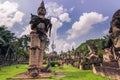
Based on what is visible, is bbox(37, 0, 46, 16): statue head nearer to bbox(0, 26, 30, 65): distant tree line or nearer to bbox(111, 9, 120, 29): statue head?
bbox(111, 9, 120, 29): statue head

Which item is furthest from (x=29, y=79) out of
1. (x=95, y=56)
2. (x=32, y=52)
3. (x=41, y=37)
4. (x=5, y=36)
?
(x=5, y=36)

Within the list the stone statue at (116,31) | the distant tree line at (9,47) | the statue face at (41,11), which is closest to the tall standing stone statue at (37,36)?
the statue face at (41,11)

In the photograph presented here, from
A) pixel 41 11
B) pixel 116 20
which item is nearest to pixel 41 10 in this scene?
pixel 41 11

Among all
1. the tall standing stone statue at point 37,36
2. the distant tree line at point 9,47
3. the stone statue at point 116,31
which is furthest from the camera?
the distant tree line at point 9,47

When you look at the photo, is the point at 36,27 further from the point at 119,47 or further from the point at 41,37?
the point at 119,47

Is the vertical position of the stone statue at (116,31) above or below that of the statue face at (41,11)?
below

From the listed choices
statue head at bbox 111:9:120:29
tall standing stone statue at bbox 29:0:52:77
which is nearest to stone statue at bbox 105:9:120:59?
statue head at bbox 111:9:120:29

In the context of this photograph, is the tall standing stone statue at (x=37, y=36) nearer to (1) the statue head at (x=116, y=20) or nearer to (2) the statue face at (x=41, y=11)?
(2) the statue face at (x=41, y=11)

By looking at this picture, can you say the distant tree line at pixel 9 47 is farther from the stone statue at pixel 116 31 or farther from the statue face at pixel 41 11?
the stone statue at pixel 116 31

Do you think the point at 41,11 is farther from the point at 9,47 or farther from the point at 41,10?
the point at 9,47

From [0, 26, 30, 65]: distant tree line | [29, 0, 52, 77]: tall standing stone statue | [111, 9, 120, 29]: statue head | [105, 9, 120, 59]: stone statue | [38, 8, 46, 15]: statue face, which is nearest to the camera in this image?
[105, 9, 120, 59]: stone statue

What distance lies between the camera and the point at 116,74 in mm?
16359

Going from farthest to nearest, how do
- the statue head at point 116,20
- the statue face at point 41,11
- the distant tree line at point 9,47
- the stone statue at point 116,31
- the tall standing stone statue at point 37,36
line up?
the distant tree line at point 9,47
the statue face at point 41,11
the tall standing stone statue at point 37,36
the statue head at point 116,20
the stone statue at point 116,31

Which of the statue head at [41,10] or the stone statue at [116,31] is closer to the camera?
the stone statue at [116,31]
